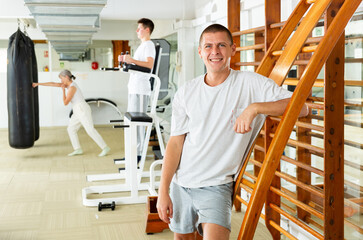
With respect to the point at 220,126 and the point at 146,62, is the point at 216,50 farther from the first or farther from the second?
the point at 146,62

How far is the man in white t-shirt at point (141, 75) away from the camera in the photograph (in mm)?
4914

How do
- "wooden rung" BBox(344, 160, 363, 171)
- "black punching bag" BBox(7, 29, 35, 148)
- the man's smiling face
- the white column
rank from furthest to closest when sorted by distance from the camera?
the white column, "black punching bag" BBox(7, 29, 35, 148), the man's smiling face, "wooden rung" BBox(344, 160, 363, 171)

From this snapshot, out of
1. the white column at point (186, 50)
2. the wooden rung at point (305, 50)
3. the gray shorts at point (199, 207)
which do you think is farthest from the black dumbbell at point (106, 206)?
the white column at point (186, 50)

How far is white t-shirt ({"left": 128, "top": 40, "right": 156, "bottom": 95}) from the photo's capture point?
4.93 m

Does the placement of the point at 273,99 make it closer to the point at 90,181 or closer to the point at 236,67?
the point at 236,67

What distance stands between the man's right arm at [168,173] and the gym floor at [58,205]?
1.39 metres

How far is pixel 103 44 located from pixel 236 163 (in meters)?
10.0

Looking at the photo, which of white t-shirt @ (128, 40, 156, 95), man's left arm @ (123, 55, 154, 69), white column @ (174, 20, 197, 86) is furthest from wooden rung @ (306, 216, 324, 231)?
white column @ (174, 20, 197, 86)

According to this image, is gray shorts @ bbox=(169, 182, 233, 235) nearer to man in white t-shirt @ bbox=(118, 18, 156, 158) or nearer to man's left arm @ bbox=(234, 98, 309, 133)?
man's left arm @ bbox=(234, 98, 309, 133)

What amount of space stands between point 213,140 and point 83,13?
10.6 ft

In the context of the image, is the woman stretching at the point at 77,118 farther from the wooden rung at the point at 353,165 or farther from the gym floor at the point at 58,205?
the wooden rung at the point at 353,165

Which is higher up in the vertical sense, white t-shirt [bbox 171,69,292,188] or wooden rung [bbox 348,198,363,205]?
white t-shirt [bbox 171,69,292,188]

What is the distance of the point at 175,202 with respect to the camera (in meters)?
2.04

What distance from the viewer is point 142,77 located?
5.03m
